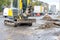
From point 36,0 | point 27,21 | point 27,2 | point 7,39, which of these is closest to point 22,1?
point 27,2

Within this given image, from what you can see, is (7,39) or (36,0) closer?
(7,39)

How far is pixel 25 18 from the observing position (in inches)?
799

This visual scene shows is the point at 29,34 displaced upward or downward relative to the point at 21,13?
downward

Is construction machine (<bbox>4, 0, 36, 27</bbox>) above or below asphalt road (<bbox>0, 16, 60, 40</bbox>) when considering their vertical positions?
above

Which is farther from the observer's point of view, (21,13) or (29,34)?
(21,13)

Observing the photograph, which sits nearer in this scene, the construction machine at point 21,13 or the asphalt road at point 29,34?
the asphalt road at point 29,34

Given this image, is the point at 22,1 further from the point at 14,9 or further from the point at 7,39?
the point at 7,39

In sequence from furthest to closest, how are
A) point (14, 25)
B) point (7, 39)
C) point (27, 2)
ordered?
point (27, 2) → point (14, 25) → point (7, 39)

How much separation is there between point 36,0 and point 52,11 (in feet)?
17.1

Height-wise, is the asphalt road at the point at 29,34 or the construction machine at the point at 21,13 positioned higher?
the construction machine at the point at 21,13

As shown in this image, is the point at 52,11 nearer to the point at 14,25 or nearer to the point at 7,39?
the point at 14,25

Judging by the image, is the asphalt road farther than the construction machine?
No

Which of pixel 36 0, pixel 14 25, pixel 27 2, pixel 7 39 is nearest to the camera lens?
pixel 7 39

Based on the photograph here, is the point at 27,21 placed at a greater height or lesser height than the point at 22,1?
lesser
